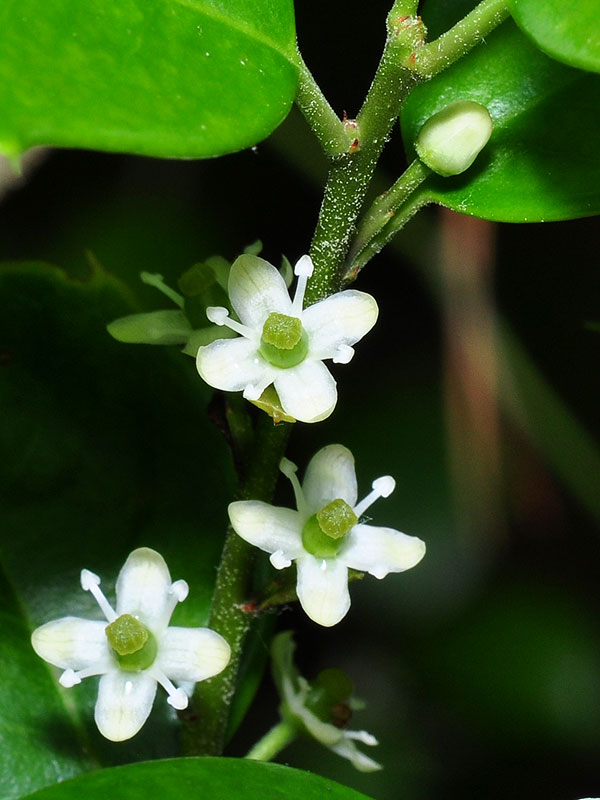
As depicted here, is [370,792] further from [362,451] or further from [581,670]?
[362,451]

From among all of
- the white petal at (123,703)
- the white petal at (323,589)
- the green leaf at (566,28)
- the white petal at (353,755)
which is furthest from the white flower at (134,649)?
the green leaf at (566,28)

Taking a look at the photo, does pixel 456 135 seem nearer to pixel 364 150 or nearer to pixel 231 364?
pixel 364 150

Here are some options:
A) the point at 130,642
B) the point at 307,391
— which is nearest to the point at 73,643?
the point at 130,642

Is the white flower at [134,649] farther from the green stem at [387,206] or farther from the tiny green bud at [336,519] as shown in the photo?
the green stem at [387,206]

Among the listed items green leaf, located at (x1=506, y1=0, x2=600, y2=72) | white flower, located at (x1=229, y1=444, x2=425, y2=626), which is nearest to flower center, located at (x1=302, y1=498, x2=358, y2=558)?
white flower, located at (x1=229, y1=444, x2=425, y2=626)

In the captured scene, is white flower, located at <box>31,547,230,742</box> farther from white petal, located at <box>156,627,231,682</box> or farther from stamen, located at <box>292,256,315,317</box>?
stamen, located at <box>292,256,315,317</box>
